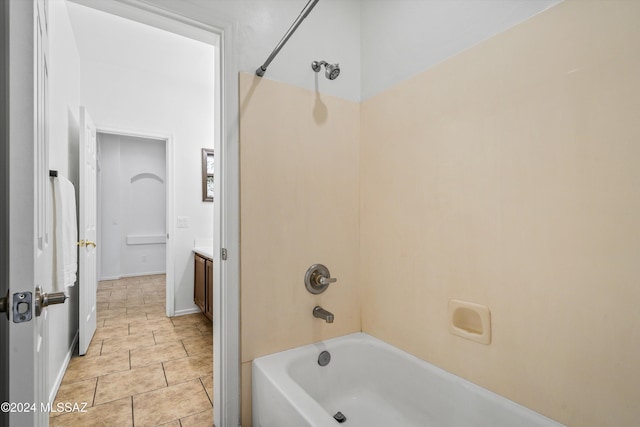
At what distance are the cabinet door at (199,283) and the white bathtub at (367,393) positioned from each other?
1926mm

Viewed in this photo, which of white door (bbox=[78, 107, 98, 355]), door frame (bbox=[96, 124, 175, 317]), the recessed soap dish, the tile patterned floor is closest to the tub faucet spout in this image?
the recessed soap dish

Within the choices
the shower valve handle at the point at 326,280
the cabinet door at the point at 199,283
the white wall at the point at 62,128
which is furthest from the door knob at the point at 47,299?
the cabinet door at the point at 199,283

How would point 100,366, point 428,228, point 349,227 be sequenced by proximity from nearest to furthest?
point 428,228
point 349,227
point 100,366

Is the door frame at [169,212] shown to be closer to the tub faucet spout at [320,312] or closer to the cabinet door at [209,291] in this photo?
the cabinet door at [209,291]

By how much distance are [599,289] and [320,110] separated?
1.49 meters

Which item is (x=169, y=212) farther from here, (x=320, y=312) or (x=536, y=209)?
(x=536, y=209)

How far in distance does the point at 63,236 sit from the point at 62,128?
905mm

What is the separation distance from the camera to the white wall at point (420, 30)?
1203mm

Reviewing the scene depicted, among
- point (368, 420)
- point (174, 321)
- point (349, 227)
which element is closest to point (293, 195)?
point (349, 227)

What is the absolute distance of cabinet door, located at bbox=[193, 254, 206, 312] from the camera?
3186 millimetres

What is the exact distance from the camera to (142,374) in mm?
2205

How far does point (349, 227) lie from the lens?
1.88m

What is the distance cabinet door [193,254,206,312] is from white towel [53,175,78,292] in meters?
1.21

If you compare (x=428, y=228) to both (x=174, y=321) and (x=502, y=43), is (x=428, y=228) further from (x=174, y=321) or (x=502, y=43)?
(x=174, y=321)
